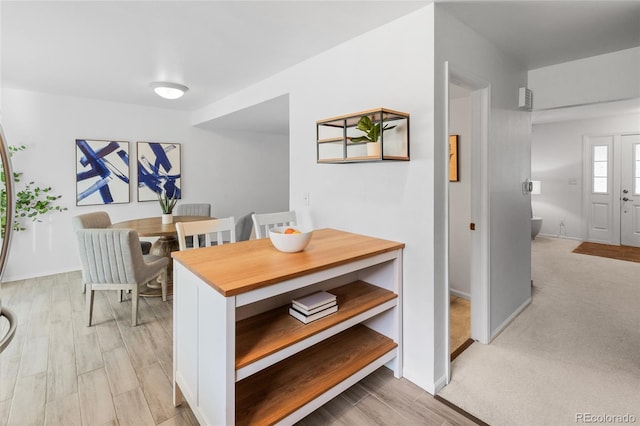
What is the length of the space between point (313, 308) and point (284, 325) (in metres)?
0.18

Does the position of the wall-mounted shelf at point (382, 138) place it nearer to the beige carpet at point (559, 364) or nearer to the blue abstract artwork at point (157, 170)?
the beige carpet at point (559, 364)

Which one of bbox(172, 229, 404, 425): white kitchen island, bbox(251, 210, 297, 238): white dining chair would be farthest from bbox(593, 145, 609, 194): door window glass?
bbox(251, 210, 297, 238): white dining chair

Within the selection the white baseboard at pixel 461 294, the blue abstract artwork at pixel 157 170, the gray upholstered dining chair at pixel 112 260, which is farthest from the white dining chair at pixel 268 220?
the blue abstract artwork at pixel 157 170

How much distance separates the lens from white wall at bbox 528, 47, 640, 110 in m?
2.76

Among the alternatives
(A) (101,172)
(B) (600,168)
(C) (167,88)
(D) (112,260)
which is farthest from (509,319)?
(A) (101,172)

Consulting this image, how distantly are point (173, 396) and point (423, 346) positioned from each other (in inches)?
61.6

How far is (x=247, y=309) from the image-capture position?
1878 mm

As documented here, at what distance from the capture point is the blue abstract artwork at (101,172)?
4535mm

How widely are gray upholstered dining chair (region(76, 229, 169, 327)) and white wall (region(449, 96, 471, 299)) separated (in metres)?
3.27

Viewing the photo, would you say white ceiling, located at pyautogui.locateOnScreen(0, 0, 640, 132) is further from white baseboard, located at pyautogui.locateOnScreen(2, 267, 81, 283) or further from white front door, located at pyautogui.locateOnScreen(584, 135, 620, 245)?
white front door, located at pyautogui.locateOnScreen(584, 135, 620, 245)

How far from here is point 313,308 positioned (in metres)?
1.80

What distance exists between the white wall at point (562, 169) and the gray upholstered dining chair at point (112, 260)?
7.64 meters

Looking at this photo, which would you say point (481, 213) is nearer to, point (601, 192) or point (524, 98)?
point (524, 98)

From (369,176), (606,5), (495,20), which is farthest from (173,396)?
(606,5)
